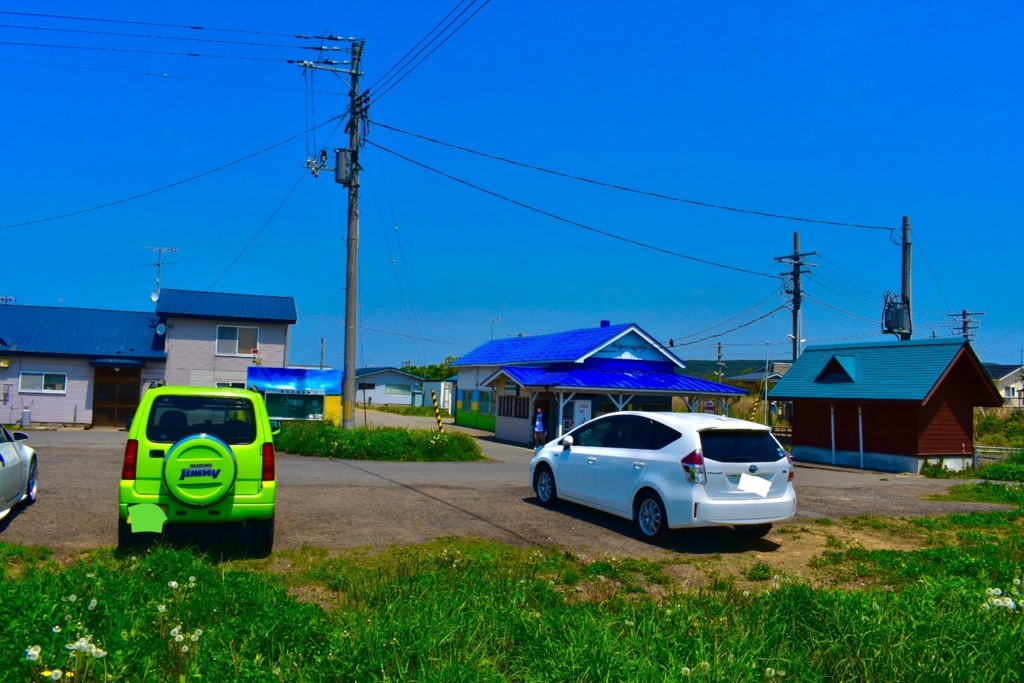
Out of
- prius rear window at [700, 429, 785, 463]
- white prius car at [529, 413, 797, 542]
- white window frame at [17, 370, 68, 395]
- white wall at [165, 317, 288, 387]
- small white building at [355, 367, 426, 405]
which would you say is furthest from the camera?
small white building at [355, 367, 426, 405]

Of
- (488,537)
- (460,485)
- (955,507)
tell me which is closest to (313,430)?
(460,485)

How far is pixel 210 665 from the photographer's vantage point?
4.63 metres

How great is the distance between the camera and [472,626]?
17.6ft

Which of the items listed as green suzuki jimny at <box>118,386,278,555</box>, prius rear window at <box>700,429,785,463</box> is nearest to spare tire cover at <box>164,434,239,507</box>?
green suzuki jimny at <box>118,386,278,555</box>

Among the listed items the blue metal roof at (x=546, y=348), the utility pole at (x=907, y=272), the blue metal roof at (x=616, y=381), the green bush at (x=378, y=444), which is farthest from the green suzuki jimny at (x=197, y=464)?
the utility pole at (x=907, y=272)

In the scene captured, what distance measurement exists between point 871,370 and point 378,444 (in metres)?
17.2

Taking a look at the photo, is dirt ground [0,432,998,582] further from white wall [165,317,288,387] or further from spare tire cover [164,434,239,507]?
white wall [165,317,288,387]

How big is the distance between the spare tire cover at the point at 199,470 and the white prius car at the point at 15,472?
9.45 ft

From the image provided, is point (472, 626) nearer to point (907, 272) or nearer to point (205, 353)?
point (907, 272)

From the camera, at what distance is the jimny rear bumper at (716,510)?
952 cm

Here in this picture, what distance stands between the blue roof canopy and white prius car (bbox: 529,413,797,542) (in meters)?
17.6

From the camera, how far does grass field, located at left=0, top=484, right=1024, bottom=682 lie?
4676mm

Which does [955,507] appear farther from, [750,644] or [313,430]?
[313,430]

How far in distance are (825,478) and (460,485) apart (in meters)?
11.5
